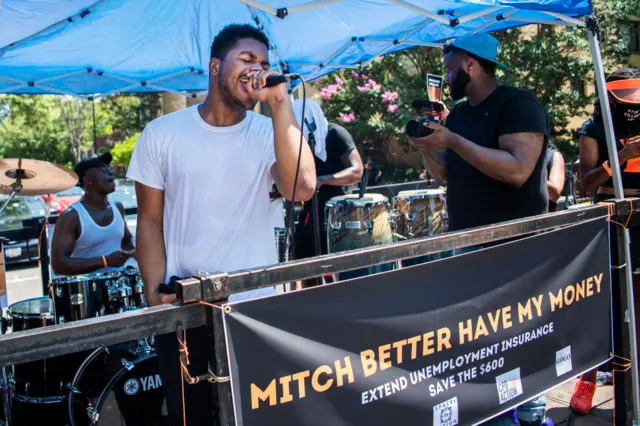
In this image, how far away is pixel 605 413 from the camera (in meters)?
3.92

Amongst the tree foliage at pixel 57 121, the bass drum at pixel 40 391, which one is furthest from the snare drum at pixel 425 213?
the tree foliage at pixel 57 121

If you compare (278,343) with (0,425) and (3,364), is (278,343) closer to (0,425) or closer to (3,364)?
(3,364)

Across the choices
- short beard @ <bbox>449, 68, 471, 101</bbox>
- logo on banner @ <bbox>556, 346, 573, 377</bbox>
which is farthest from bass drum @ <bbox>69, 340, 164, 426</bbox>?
short beard @ <bbox>449, 68, 471, 101</bbox>

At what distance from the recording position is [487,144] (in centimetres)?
328

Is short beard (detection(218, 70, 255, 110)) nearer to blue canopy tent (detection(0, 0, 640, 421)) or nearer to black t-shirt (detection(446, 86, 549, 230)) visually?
black t-shirt (detection(446, 86, 549, 230))

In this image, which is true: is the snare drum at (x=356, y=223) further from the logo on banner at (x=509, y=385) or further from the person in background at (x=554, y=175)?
the logo on banner at (x=509, y=385)

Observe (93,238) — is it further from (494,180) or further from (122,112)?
(122,112)

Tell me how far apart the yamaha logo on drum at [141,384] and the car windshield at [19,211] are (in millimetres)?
9678

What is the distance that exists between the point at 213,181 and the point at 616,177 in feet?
7.65

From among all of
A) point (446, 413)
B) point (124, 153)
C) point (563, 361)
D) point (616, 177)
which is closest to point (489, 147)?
point (616, 177)

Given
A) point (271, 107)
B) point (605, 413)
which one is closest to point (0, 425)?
point (271, 107)

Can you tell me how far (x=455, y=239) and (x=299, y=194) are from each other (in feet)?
2.16

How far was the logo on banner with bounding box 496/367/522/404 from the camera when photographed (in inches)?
104

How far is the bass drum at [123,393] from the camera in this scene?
348 cm
